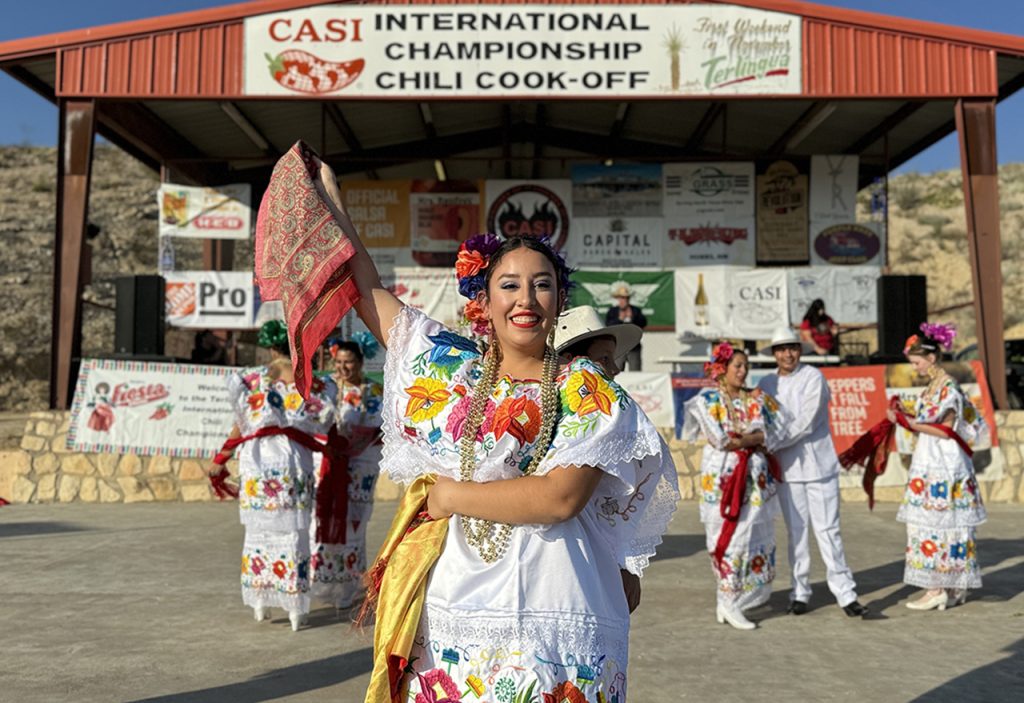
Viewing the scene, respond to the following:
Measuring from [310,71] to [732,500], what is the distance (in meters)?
9.68

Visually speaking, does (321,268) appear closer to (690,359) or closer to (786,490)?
(786,490)

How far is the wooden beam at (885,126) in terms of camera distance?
639 inches

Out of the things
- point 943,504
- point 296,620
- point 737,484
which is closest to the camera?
point 296,620

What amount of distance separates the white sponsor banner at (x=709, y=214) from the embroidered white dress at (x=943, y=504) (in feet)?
32.7

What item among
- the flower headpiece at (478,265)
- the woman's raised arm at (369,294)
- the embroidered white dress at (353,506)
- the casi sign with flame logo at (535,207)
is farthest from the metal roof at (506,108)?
the flower headpiece at (478,265)

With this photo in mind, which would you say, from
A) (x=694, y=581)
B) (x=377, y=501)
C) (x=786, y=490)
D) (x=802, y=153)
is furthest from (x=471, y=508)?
(x=802, y=153)

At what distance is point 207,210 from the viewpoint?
17766mm

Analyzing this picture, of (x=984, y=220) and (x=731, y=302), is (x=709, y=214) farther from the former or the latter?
(x=984, y=220)

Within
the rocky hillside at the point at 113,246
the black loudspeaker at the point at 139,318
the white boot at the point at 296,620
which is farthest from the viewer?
the rocky hillside at the point at 113,246

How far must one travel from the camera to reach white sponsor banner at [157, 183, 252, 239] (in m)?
17.5

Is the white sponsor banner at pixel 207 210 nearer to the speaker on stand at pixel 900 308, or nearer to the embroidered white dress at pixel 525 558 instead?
the speaker on stand at pixel 900 308

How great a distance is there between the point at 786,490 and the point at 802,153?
13.4 m

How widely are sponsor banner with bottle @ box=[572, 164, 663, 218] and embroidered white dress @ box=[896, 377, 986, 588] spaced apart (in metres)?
10.4

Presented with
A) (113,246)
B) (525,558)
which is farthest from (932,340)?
(113,246)
